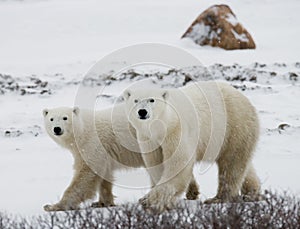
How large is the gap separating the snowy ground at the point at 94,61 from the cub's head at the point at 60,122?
60 centimetres

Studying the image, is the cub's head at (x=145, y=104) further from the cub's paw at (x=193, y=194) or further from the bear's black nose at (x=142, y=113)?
the cub's paw at (x=193, y=194)

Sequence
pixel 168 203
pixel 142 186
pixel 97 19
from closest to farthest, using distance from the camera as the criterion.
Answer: pixel 168 203, pixel 142 186, pixel 97 19

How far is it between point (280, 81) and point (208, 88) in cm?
510

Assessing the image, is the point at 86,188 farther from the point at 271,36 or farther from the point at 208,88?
the point at 271,36

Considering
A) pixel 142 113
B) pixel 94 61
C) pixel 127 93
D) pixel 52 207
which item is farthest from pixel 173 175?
pixel 94 61

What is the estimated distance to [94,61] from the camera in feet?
39.2

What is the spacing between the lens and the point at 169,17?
1575 cm

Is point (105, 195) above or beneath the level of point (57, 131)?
beneath

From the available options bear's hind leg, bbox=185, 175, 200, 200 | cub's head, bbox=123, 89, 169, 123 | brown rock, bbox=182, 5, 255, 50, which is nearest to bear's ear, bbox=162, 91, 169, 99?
cub's head, bbox=123, 89, 169, 123

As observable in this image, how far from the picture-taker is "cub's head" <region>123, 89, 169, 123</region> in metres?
4.71

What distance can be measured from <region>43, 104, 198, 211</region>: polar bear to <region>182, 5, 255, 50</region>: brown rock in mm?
7422

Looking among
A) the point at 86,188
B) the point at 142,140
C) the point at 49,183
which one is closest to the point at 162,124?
the point at 142,140

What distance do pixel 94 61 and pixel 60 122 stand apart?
6655 mm

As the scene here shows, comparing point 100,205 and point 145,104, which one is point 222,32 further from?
point 145,104
